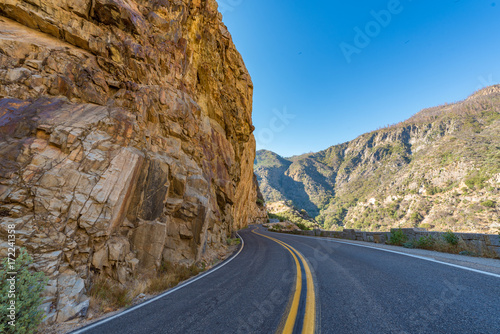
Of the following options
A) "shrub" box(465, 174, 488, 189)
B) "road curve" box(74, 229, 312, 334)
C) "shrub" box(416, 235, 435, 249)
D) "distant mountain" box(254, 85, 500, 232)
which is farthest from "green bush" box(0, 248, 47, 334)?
"shrub" box(465, 174, 488, 189)

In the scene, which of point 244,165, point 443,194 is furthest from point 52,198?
point 443,194

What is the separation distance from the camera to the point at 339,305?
3324 millimetres

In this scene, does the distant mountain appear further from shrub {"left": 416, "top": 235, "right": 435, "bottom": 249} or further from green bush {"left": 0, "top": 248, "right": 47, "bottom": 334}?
green bush {"left": 0, "top": 248, "right": 47, "bottom": 334}

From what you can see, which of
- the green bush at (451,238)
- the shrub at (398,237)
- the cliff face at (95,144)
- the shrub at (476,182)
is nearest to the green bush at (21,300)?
the cliff face at (95,144)

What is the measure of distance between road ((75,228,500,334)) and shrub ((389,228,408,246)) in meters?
4.96

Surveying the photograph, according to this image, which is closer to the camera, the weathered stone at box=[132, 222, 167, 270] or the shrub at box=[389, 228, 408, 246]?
the weathered stone at box=[132, 222, 167, 270]

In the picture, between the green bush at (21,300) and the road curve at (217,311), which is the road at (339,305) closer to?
the road curve at (217,311)

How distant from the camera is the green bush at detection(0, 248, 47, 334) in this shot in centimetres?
318

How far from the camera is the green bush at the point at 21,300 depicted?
318 cm

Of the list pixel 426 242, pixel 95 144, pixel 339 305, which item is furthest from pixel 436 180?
pixel 95 144

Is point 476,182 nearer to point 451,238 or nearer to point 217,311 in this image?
point 451,238

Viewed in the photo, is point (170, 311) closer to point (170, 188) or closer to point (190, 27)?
point (170, 188)

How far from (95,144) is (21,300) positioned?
5.07 meters

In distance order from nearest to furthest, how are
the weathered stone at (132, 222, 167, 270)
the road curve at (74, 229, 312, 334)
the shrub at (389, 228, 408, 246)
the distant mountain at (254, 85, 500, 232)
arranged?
the road curve at (74, 229, 312, 334) → the weathered stone at (132, 222, 167, 270) → the shrub at (389, 228, 408, 246) → the distant mountain at (254, 85, 500, 232)
